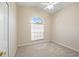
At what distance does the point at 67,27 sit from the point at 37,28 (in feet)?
7.39

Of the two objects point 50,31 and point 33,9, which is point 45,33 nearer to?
point 50,31

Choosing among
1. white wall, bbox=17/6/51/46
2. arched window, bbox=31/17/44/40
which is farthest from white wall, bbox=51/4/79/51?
white wall, bbox=17/6/51/46

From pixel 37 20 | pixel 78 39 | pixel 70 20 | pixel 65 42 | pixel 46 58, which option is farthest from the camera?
pixel 37 20

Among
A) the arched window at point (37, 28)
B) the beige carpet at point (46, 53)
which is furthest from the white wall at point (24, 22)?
the beige carpet at point (46, 53)

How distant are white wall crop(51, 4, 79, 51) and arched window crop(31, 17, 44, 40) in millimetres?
920

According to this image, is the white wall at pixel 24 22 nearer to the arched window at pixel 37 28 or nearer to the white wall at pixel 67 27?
the arched window at pixel 37 28

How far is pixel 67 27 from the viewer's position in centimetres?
551

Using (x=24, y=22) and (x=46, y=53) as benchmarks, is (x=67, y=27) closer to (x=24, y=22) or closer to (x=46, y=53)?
(x=46, y=53)

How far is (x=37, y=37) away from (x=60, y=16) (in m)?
2.02

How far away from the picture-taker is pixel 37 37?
23.5 feet

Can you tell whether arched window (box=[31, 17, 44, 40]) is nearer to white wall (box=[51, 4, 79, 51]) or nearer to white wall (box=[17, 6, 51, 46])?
white wall (box=[17, 6, 51, 46])

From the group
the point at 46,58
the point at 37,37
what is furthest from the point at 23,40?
the point at 46,58

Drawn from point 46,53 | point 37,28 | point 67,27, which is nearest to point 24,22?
point 37,28

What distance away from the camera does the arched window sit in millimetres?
6851
